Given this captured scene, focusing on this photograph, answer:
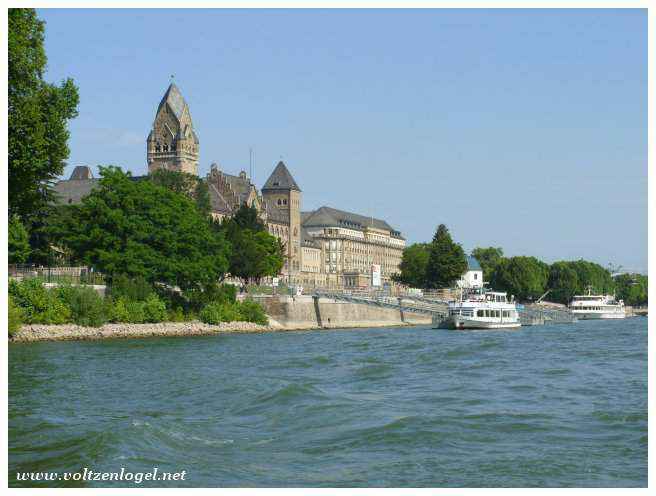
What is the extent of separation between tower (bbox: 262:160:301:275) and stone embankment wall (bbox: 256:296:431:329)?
6441 centimetres

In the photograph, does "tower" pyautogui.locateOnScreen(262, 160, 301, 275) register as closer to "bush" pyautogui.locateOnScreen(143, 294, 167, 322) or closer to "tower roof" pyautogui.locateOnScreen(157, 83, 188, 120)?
"tower roof" pyautogui.locateOnScreen(157, 83, 188, 120)

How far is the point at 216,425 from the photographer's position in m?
25.6

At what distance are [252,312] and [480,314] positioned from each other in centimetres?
1851

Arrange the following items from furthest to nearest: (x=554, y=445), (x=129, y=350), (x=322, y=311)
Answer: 1. (x=322, y=311)
2. (x=129, y=350)
3. (x=554, y=445)

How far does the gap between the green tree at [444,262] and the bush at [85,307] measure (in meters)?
81.0

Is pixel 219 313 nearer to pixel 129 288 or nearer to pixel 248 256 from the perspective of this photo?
pixel 129 288

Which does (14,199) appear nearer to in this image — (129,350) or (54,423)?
(54,423)

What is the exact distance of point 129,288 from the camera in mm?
75000

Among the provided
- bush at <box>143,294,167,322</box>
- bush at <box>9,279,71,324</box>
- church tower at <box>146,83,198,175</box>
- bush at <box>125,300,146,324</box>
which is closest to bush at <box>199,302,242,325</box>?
bush at <box>143,294,167,322</box>

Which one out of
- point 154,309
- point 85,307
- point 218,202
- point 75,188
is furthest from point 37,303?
point 218,202

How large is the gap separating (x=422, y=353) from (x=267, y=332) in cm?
3748

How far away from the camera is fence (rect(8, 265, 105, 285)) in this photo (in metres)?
73.3

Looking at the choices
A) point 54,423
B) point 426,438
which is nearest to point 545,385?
point 426,438
